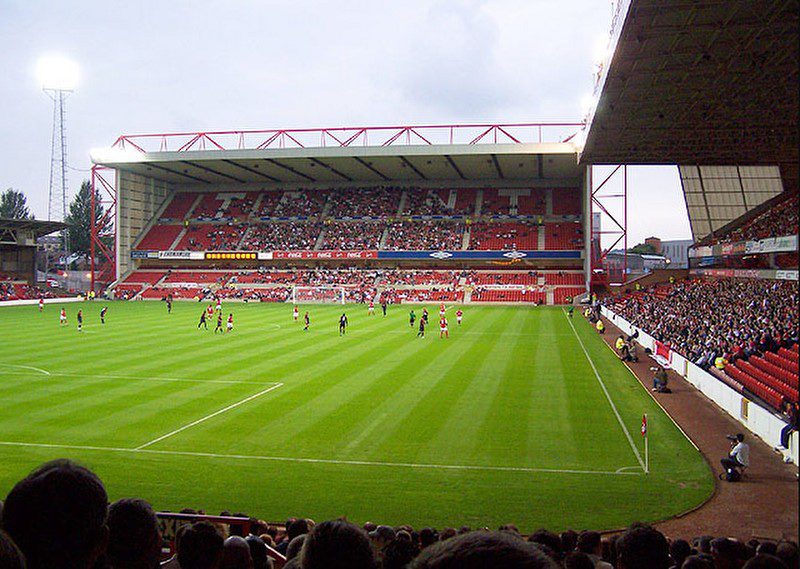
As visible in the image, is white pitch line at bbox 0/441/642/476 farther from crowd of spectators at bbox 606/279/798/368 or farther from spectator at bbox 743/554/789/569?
spectator at bbox 743/554/789/569

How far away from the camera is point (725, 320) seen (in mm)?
26625

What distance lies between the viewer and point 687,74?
67.5 ft

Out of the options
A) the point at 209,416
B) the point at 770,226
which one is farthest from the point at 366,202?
the point at 209,416

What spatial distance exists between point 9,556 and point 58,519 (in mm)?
585

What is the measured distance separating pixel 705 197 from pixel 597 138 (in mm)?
32366

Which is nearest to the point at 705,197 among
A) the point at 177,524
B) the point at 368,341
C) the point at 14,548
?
the point at 368,341

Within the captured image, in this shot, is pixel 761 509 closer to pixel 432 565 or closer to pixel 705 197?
pixel 432 565

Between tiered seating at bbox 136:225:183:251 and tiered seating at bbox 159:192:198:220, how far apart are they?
2069 millimetres

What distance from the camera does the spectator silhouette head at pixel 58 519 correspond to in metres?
2.40

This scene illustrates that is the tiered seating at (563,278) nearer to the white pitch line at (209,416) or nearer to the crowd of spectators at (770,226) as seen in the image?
the crowd of spectators at (770,226)

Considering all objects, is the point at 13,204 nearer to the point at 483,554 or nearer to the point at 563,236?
the point at 563,236

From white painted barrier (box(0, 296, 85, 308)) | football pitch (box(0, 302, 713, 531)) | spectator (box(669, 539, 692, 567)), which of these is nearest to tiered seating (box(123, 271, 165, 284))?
white painted barrier (box(0, 296, 85, 308))

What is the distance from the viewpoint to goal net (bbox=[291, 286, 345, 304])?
220 ft

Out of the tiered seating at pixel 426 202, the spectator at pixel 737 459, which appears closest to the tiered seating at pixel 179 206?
the tiered seating at pixel 426 202
